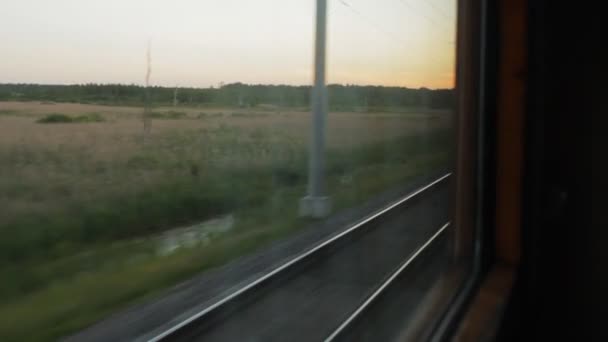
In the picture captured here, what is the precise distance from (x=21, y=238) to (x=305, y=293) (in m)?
1.02

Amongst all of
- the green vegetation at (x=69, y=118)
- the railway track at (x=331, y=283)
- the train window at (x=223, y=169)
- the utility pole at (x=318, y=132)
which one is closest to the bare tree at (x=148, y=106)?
the train window at (x=223, y=169)

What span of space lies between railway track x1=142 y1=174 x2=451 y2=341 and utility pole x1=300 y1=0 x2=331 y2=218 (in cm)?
12

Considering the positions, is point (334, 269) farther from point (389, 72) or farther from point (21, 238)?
point (21, 238)

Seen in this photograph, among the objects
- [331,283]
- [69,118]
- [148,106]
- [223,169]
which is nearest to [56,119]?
[69,118]

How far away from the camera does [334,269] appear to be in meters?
2.06

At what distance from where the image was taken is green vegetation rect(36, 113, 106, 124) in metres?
1.07

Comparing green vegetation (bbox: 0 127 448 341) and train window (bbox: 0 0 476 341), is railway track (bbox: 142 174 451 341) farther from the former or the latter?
green vegetation (bbox: 0 127 448 341)

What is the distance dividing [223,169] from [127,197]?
0.34 m

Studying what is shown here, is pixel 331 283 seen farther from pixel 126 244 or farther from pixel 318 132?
pixel 126 244

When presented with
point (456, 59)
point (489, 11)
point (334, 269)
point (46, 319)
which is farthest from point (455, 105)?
point (46, 319)

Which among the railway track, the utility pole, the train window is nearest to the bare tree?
the train window

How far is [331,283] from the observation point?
2.04 m

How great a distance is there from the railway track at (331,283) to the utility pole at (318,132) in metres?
0.12

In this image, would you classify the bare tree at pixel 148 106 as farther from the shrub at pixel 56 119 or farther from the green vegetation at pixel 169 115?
the shrub at pixel 56 119
